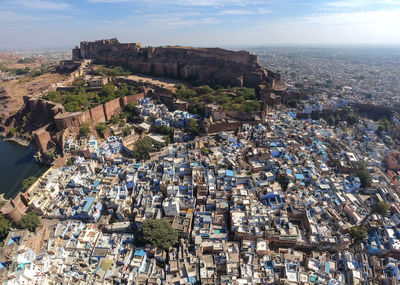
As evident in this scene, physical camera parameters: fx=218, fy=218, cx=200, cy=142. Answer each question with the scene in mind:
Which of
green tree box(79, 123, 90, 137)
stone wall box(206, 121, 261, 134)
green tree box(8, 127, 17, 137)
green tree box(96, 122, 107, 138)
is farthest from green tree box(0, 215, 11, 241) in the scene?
stone wall box(206, 121, 261, 134)

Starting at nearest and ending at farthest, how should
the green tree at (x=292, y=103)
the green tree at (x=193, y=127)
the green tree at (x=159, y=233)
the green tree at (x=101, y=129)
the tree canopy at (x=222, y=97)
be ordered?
the green tree at (x=159, y=233), the green tree at (x=193, y=127), the green tree at (x=101, y=129), the tree canopy at (x=222, y=97), the green tree at (x=292, y=103)

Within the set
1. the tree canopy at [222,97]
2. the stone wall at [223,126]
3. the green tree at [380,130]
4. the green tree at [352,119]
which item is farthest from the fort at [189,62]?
the green tree at [380,130]

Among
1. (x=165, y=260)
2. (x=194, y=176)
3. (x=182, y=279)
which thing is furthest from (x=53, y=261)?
(x=194, y=176)

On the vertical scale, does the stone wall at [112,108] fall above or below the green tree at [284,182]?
above

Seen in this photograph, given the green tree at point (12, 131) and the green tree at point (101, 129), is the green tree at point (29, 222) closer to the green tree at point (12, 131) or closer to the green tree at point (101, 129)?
the green tree at point (101, 129)

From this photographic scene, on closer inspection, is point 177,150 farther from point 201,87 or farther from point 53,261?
point 201,87
